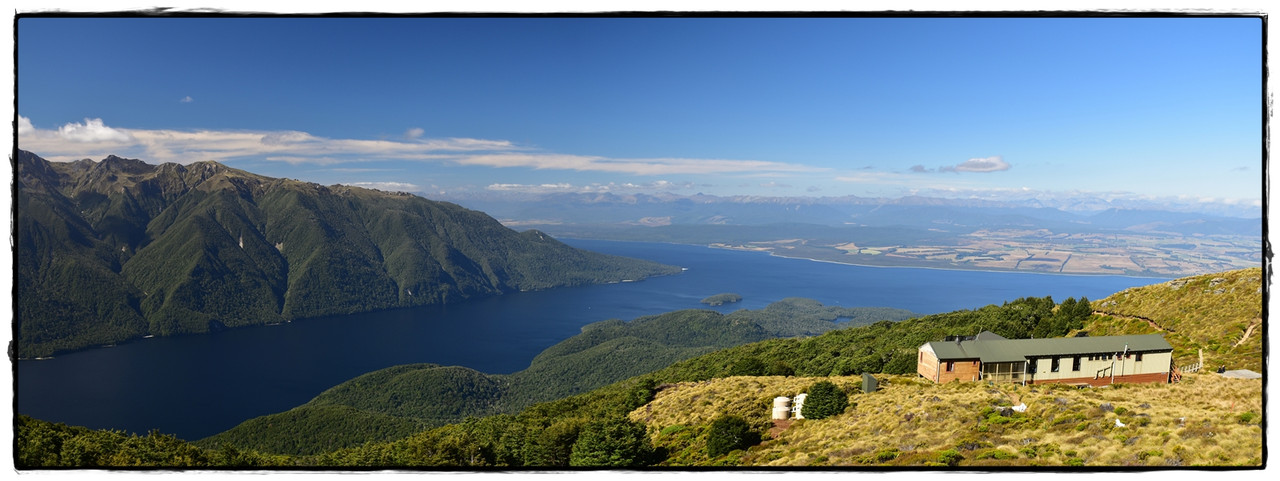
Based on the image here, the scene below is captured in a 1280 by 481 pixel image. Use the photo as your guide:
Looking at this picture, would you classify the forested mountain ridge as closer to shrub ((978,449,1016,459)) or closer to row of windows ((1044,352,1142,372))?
shrub ((978,449,1016,459))

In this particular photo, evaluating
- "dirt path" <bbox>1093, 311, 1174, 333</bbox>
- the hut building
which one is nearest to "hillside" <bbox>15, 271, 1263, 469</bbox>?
the hut building

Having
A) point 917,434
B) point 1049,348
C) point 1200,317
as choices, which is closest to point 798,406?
point 917,434

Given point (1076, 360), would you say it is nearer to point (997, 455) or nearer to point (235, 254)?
point (997, 455)

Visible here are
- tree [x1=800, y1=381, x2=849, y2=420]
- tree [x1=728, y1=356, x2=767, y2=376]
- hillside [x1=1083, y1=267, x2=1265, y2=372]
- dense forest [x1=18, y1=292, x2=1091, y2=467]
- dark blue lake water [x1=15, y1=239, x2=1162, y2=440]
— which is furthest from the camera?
dark blue lake water [x1=15, y1=239, x2=1162, y2=440]

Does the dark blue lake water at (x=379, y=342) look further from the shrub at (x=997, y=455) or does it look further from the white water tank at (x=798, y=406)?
the shrub at (x=997, y=455)
